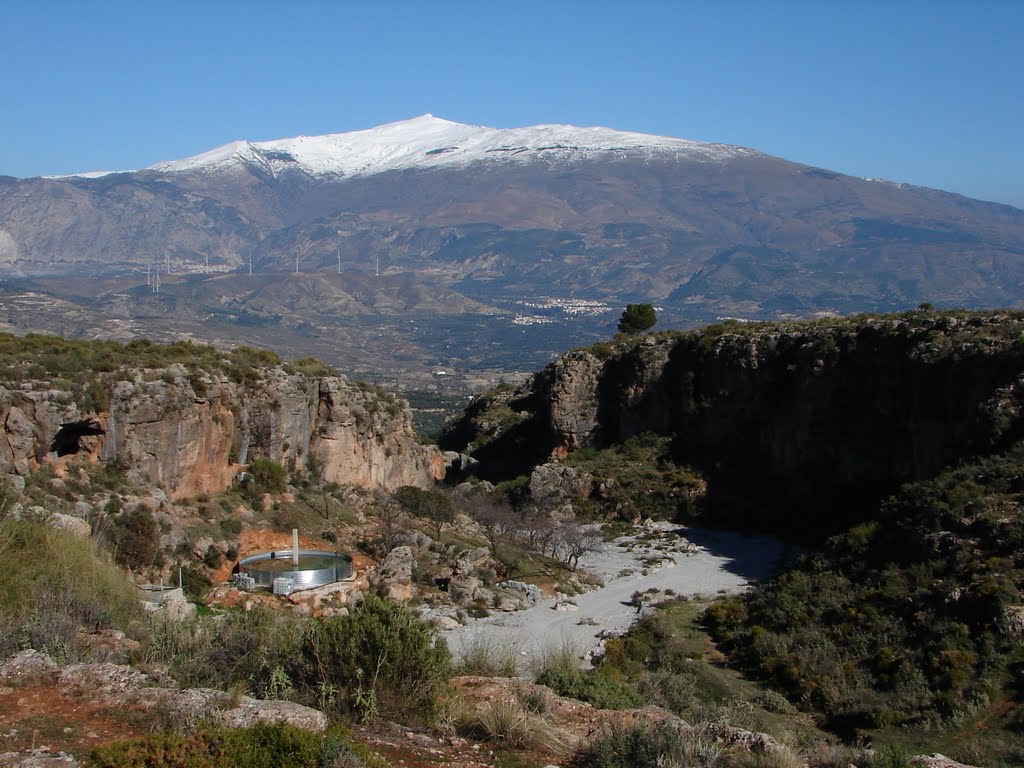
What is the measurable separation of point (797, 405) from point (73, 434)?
3159 centimetres

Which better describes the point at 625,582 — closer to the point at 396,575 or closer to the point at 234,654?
the point at 396,575

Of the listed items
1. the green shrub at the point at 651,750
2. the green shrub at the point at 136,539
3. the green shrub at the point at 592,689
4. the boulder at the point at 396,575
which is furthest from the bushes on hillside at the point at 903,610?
the green shrub at the point at 136,539

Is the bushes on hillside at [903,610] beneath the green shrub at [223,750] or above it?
beneath

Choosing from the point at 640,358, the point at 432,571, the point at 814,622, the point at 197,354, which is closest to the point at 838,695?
the point at 814,622

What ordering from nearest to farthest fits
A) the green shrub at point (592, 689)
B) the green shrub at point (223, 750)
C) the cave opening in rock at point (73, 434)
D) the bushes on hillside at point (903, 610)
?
1. the green shrub at point (223, 750)
2. the green shrub at point (592, 689)
3. the bushes on hillside at point (903, 610)
4. the cave opening in rock at point (73, 434)

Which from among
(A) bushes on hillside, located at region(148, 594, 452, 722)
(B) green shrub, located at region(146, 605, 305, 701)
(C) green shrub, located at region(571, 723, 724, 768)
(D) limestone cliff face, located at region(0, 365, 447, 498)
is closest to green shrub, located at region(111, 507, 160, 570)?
(D) limestone cliff face, located at region(0, 365, 447, 498)

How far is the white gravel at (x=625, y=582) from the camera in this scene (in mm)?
26203

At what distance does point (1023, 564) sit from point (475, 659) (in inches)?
609

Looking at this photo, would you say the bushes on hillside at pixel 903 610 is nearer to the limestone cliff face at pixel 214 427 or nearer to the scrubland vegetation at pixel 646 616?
the scrubland vegetation at pixel 646 616

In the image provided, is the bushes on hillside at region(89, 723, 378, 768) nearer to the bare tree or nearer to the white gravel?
the white gravel

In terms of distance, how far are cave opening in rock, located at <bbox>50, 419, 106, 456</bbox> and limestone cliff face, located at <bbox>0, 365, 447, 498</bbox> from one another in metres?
0.09

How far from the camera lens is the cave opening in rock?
27.0m

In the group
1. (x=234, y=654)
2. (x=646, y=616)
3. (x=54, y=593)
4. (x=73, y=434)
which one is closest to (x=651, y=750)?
(x=234, y=654)

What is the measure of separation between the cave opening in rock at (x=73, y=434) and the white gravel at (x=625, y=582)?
1193cm
